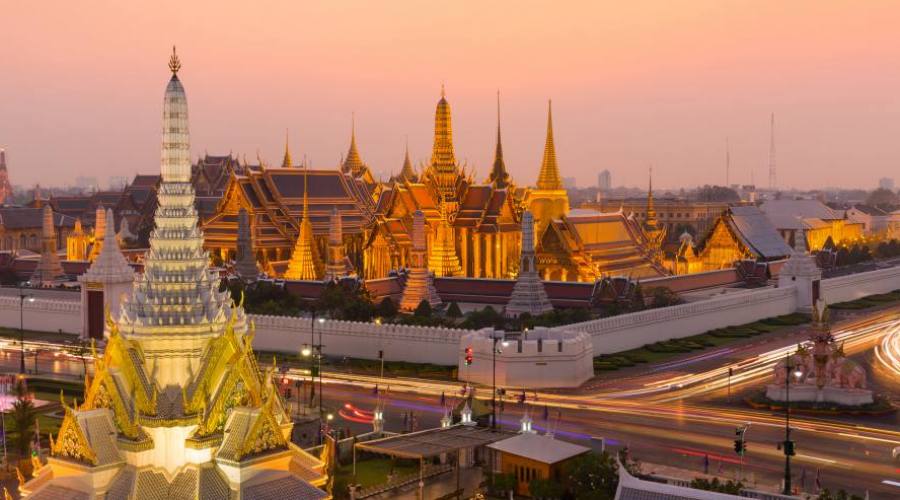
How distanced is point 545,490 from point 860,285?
2217 inches

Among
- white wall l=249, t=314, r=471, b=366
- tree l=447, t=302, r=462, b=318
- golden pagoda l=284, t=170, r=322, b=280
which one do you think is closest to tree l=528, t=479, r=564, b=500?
white wall l=249, t=314, r=471, b=366

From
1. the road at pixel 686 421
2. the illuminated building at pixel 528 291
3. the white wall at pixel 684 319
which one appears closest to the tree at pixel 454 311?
the illuminated building at pixel 528 291

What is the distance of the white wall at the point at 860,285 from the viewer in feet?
230

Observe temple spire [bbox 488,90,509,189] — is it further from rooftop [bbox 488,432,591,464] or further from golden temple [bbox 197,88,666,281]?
rooftop [bbox 488,432,591,464]

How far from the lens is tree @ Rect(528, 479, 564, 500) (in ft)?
80.1

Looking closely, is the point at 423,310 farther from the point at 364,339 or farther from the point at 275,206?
the point at 275,206

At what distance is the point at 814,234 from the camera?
116 metres

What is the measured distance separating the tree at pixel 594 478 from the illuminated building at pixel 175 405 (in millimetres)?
7615

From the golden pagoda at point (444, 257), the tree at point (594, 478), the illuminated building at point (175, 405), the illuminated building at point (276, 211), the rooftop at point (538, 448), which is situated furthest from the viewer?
the illuminated building at point (276, 211)

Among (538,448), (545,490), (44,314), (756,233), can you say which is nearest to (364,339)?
(44,314)

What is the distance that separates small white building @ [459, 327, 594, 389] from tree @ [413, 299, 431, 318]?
10519mm

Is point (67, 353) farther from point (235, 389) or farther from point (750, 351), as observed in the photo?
point (235, 389)

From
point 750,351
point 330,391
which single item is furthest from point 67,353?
point 750,351

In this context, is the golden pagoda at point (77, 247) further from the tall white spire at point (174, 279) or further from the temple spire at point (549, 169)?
the tall white spire at point (174, 279)
